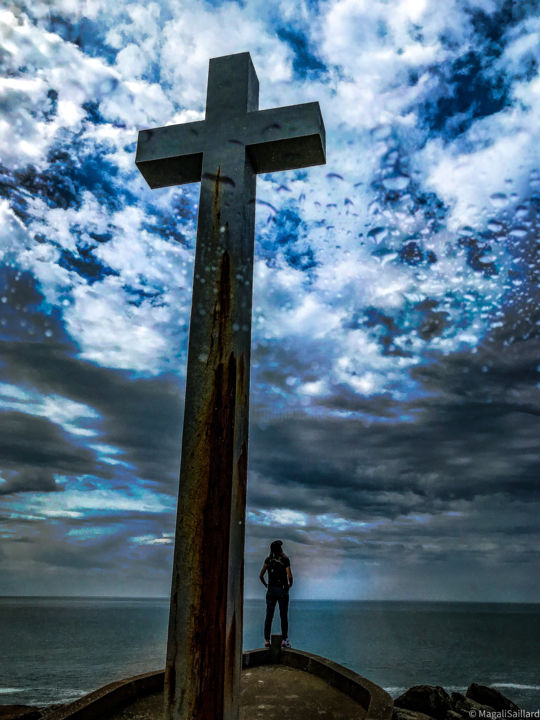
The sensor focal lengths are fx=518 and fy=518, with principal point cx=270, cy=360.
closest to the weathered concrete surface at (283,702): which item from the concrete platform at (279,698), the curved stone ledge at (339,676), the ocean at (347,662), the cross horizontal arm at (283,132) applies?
the concrete platform at (279,698)

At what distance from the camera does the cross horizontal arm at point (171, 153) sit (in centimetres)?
395

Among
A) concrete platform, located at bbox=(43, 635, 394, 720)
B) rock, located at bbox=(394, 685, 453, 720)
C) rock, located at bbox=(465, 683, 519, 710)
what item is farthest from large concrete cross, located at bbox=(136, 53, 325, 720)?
rock, located at bbox=(465, 683, 519, 710)

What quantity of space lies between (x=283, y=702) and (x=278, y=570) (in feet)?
8.47

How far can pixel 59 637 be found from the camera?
76.7m

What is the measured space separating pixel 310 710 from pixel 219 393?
5.00m

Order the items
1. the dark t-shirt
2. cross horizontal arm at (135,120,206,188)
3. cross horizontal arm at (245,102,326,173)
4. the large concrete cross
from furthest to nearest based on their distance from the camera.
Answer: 1. the dark t-shirt
2. cross horizontal arm at (135,120,206,188)
3. cross horizontal arm at (245,102,326,173)
4. the large concrete cross

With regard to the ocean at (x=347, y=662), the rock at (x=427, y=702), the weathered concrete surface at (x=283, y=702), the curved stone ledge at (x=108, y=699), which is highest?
the curved stone ledge at (x=108, y=699)

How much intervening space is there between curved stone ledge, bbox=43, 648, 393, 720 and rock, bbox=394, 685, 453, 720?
27.6ft

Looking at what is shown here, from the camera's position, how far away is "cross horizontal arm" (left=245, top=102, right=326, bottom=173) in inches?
149

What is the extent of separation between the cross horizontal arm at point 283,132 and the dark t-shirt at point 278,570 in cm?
692

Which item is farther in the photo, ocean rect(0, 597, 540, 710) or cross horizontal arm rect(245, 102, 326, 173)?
ocean rect(0, 597, 540, 710)

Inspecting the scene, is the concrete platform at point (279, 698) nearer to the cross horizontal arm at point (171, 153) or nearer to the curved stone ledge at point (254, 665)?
the curved stone ledge at point (254, 665)

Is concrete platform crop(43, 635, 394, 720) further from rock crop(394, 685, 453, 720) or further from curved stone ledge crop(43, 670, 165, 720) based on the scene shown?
rock crop(394, 685, 453, 720)

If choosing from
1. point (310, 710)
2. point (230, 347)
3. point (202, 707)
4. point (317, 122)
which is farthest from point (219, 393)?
point (310, 710)
